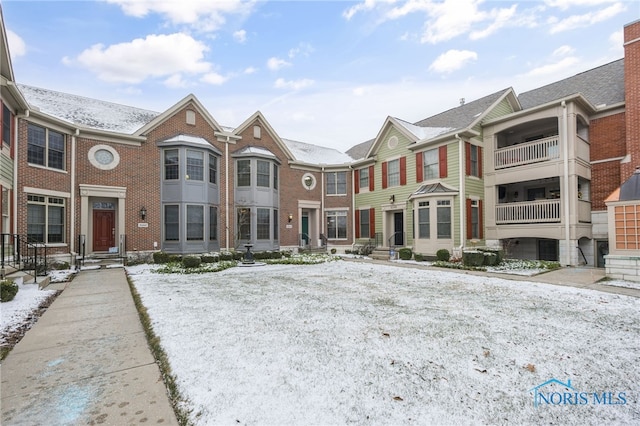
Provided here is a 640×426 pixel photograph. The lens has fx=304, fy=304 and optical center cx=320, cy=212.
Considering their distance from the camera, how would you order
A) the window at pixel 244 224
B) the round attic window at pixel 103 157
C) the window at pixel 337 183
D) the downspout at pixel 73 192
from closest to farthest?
the downspout at pixel 73 192
the round attic window at pixel 103 157
the window at pixel 244 224
the window at pixel 337 183

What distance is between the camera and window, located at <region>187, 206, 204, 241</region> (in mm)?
14812

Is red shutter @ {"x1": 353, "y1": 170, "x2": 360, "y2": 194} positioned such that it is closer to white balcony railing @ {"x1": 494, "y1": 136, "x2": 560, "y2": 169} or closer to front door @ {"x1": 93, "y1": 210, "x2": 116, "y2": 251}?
white balcony railing @ {"x1": 494, "y1": 136, "x2": 560, "y2": 169}

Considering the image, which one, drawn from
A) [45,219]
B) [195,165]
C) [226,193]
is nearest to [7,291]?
[45,219]

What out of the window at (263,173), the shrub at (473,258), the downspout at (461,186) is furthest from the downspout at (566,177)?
the window at (263,173)

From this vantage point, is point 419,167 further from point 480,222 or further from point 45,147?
point 45,147

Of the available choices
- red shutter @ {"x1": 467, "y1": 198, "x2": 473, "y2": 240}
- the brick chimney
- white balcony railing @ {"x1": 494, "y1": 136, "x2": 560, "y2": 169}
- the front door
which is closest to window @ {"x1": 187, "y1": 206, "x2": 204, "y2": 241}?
the front door

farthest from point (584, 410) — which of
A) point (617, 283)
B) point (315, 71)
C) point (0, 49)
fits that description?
point (315, 71)

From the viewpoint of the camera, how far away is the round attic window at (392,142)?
17.3 metres

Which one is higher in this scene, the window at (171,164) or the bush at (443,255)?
the window at (171,164)

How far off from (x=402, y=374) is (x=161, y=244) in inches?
557

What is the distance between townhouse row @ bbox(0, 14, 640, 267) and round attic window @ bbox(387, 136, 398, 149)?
0.44ft

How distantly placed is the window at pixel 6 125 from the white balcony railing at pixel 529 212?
19282mm

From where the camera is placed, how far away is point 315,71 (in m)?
17.6

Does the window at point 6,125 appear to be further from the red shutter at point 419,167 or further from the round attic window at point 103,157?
the red shutter at point 419,167
